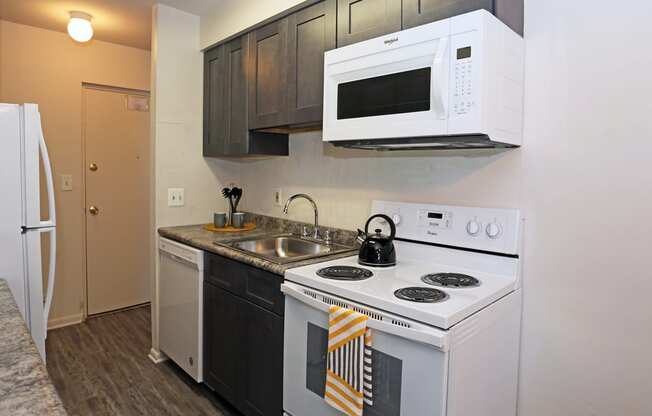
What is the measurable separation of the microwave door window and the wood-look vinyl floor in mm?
1695

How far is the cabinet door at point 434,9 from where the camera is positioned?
140 centimetres

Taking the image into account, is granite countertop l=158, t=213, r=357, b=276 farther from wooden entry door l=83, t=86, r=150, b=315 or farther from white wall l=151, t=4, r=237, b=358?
wooden entry door l=83, t=86, r=150, b=315

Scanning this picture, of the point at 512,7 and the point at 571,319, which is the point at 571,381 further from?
the point at 512,7

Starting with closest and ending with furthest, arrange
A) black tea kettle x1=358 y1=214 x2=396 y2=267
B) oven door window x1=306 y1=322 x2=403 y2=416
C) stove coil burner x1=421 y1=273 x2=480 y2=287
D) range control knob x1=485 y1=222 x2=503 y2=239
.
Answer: oven door window x1=306 y1=322 x2=403 y2=416
stove coil burner x1=421 y1=273 x2=480 y2=287
range control knob x1=485 y1=222 x2=503 y2=239
black tea kettle x1=358 y1=214 x2=396 y2=267

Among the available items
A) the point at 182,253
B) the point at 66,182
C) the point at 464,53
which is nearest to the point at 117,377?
the point at 182,253

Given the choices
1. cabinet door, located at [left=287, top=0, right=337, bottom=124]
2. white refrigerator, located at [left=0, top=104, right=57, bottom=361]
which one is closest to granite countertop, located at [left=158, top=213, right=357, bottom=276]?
cabinet door, located at [left=287, top=0, right=337, bottom=124]

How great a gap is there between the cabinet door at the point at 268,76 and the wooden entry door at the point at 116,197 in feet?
5.77

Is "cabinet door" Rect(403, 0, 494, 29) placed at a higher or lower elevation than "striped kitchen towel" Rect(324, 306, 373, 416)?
higher

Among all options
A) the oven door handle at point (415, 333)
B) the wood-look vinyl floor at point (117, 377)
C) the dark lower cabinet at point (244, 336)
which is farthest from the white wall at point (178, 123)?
the oven door handle at point (415, 333)

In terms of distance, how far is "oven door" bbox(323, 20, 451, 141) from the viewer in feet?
4.56

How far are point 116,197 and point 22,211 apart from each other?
2095 mm

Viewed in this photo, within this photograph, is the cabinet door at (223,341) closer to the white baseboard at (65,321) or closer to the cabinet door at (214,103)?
the cabinet door at (214,103)

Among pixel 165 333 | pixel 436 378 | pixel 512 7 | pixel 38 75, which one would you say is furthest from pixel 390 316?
pixel 38 75

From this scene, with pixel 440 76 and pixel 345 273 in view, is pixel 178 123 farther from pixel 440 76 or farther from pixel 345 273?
pixel 440 76
